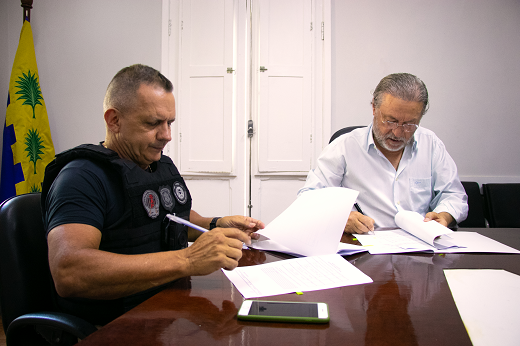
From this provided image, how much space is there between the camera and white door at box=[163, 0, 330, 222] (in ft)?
12.0

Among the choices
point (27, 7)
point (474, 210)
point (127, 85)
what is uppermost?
point (27, 7)

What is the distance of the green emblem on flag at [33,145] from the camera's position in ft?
11.6

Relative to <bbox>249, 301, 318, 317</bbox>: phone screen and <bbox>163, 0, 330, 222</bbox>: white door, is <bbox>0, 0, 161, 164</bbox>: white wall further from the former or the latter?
<bbox>249, 301, 318, 317</bbox>: phone screen

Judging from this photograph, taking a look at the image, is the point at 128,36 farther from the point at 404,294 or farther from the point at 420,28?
the point at 404,294

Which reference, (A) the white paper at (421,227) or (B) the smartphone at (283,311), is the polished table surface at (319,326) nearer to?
(B) the smartphone at (283,311)

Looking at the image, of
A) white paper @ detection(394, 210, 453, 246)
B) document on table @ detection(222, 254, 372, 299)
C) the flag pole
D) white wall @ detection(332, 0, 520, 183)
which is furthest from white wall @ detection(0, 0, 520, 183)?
document on table @ detection(222, 254, 372, 299)

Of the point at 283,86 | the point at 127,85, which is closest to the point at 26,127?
the point at 283,86

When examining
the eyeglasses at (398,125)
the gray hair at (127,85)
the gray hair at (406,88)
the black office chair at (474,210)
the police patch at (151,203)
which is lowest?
the black office chair at (474,210)

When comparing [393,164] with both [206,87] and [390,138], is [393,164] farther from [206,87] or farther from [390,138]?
[206,87]

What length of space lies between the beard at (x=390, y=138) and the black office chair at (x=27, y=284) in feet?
5.20

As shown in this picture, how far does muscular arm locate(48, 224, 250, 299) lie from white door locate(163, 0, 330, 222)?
279cm

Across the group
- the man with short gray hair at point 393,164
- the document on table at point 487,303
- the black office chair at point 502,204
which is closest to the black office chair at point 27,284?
the document on table at point 487,303

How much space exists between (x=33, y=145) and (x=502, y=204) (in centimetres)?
445

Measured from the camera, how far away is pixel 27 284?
1.03 m
